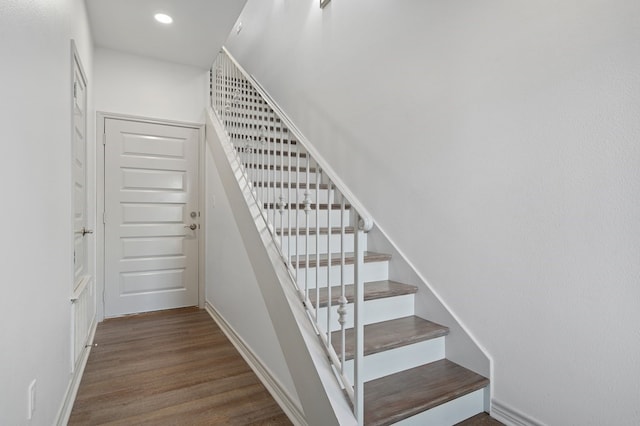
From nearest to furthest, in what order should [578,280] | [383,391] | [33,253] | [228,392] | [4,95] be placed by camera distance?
1. [4,95]
2. [33,253]
3. [578,280]
4. [383,391]
5. [228,392]

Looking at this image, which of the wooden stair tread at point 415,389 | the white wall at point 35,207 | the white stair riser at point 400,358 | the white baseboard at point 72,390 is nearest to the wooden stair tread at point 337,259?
the white stair riser at point 400,358

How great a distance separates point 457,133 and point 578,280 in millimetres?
929

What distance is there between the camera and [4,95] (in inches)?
38.7

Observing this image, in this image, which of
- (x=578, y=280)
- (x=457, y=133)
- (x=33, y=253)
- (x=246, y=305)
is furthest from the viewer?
(x=246, y=305)

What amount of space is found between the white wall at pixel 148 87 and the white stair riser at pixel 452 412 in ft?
11.4

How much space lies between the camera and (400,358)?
1739 millimetres

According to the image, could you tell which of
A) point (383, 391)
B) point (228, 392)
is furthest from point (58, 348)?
point (383, 391)

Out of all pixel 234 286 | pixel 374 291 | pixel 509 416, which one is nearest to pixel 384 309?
pixel 374 291

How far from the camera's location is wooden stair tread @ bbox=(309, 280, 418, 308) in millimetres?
1811

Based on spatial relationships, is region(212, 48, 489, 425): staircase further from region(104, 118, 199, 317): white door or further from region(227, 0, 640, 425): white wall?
region(104, 118, 199, 317): white door

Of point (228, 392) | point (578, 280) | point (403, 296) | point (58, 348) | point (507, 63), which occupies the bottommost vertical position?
point (228, 392)

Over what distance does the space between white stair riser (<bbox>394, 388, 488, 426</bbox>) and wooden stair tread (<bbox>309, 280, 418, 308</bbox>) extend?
61 cm

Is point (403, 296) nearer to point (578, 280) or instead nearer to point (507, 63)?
point (578, 280)

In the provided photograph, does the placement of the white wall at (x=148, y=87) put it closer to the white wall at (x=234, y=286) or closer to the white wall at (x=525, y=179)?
the white wall at (x=234, y=286)
